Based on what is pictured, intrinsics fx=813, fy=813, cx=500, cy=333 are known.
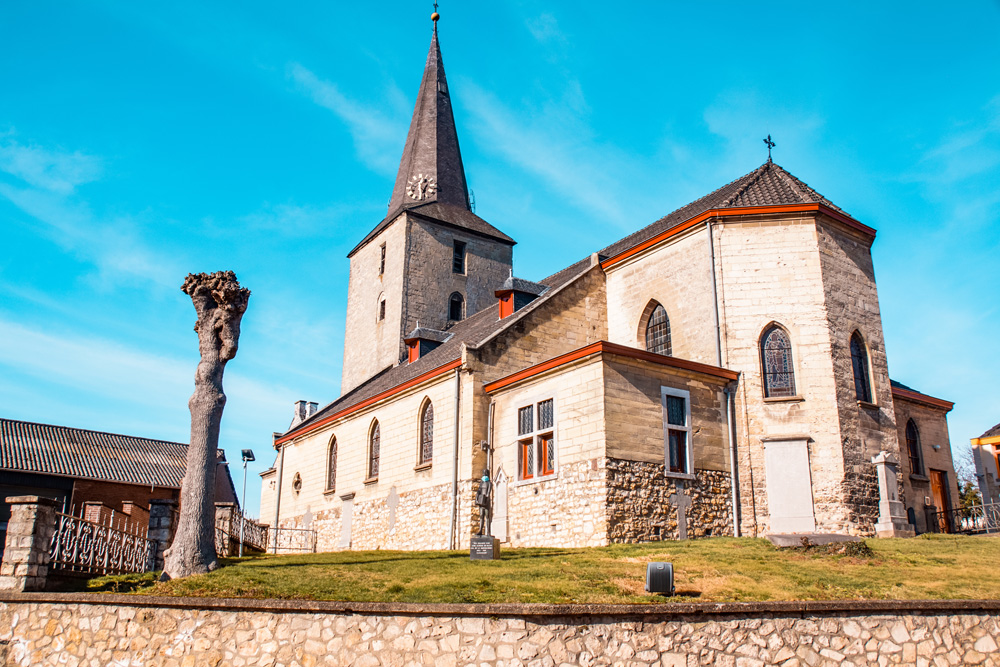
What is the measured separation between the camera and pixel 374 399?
26703 millimetres

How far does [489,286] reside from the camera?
3897 cm

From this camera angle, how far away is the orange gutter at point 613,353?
18281 millimetres

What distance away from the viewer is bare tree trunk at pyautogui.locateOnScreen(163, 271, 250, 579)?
536 inches

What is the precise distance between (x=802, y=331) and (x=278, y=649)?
15356 millimetres

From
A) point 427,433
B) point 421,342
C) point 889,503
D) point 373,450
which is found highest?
point 421,342

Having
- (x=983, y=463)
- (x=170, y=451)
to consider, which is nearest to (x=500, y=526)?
(x=983, y=463)

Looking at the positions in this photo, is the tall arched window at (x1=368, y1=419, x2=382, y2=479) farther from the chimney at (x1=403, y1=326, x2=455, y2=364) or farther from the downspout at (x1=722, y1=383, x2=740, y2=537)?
the downspout at (x1=722, y1=383, x2=740, y2=537)

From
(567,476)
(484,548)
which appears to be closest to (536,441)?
(567,476)

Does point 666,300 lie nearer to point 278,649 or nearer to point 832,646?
point 832,646

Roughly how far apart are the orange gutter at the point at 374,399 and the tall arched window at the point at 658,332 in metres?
5.61

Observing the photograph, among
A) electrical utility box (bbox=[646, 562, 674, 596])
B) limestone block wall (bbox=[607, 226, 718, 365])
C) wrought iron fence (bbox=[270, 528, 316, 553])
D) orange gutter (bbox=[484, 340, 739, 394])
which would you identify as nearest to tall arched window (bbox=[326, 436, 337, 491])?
wrought iron fence (bbox=[270, 528, 316, 553])

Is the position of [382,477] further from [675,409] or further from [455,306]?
[455,306]

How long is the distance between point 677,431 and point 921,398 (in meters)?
9.64

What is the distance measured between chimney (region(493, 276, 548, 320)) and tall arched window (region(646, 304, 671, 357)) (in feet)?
14.7
